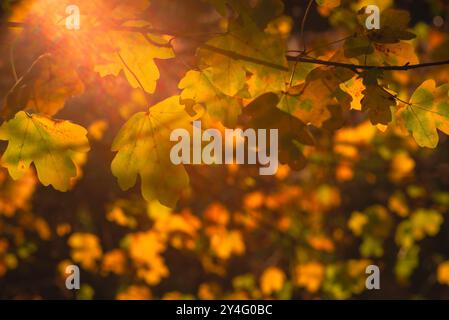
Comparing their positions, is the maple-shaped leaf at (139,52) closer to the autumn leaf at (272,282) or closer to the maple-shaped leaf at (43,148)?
the maple-shaped leaf at (43,148)

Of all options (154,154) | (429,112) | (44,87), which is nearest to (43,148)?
(44,87)

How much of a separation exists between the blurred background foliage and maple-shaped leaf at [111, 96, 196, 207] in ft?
8.91

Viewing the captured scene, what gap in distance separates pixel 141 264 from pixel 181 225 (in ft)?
3.93

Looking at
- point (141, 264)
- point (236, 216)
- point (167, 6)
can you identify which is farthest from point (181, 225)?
point (167, 6)

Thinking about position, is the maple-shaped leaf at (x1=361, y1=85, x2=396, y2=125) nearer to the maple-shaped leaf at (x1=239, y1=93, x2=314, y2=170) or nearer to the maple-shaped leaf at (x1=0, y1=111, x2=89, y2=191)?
the maple-shaped leaf at (x1=239, y1=93, x2=314, y2=170)

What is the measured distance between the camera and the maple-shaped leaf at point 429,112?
1547mm

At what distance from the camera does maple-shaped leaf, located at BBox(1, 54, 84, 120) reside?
4.57ft

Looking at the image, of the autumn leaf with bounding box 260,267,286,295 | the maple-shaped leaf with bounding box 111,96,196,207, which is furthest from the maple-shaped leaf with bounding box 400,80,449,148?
the autumn leaf with bounding box 260,267,286,295

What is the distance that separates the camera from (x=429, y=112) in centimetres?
157

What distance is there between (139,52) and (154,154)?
1.06ft

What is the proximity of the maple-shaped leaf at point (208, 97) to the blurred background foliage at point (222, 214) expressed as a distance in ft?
9.12

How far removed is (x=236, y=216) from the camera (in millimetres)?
5895

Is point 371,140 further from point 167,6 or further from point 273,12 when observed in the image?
point 273,12

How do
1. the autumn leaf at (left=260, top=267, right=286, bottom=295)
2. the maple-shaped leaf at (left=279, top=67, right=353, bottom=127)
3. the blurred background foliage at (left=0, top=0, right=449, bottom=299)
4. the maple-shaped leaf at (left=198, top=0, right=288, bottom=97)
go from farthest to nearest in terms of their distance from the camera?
the autumn leaf at (left=260, top=267, right=286, bottom=295)
the blurred background foliage at (left=0, top=0, right=449, bottom=299)
the maple-shaped leaf at (left=279, top=67, right=353, bottom=127)
the maple-shaped leaf at (left=198, top=0, right=288, bottom=97)
